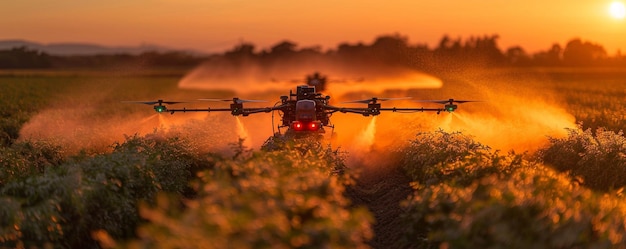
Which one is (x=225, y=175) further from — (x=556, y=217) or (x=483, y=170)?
(x=483, y=170)

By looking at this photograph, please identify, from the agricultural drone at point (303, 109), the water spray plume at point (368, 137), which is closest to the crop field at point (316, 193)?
the water spray plume at point (368, 137)

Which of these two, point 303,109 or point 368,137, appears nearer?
point 303,109

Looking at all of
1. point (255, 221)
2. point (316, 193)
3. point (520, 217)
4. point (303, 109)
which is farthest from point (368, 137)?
point (255, 221)

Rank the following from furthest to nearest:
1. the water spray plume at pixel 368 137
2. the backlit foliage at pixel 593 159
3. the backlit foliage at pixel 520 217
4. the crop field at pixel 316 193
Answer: the water spray plume at pixel 368 137 < the backlit foliage at pixel 593 159 < the backlit foliage at pixel 520 217 < the crop field at pixel 316 193

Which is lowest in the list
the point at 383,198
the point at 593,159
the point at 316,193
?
the point at 383,198

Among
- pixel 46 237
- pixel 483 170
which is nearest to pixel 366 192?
pixel 483 170

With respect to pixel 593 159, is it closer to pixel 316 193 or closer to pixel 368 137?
pixel 316 193

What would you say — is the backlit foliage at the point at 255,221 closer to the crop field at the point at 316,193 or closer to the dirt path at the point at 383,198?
the crop field at the point at 316,193

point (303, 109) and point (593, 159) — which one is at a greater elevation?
point (303, 109)
